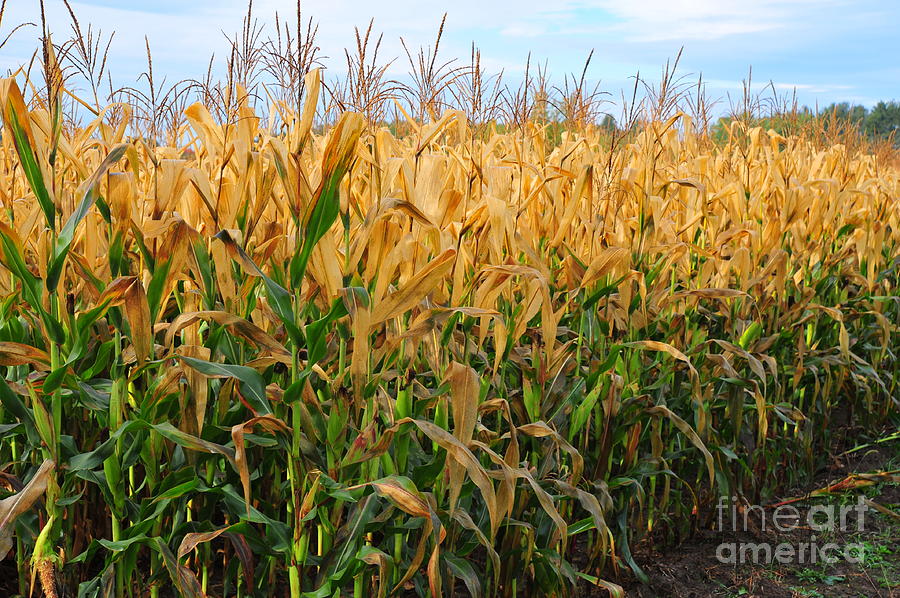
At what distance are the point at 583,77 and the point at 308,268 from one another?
1.42m

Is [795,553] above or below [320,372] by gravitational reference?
below

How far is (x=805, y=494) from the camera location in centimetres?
344

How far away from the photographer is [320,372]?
66.5 inches

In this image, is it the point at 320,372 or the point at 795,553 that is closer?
the point at 320,372

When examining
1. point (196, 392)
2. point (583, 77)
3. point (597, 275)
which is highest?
point (583, 77)

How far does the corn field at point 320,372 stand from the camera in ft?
5.27

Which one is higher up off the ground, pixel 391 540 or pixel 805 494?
pixel 391 540

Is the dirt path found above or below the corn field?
below

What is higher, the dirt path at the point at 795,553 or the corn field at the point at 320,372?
the corn field at the point at 320,372

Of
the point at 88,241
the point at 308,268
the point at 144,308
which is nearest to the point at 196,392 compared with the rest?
the point at 144,308

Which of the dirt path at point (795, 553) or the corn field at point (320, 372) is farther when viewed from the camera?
the dirt path at point (795, 553)

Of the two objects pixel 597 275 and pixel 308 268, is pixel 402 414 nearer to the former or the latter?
pixel 308 268

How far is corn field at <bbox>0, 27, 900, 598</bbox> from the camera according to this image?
5.27 feet

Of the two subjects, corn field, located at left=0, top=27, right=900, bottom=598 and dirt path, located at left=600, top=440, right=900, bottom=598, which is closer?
corn field, located at left=0, top=27, right=900, bottom=598
